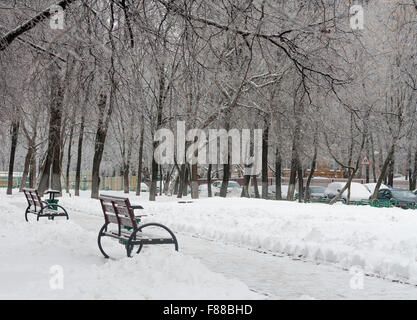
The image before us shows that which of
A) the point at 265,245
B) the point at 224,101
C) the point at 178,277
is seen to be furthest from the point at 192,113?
the point at 178,277

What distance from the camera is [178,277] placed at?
288 inches

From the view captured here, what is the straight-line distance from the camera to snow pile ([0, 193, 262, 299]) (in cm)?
650

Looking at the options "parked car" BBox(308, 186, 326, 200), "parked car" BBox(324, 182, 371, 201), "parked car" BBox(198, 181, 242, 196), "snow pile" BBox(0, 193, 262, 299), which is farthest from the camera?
"parked car" BBox(198, 181, 242, 196)

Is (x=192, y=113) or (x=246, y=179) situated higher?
(x=192, y=113)

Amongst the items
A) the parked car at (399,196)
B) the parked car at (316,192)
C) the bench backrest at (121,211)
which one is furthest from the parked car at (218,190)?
the bench backrest at (121,211)

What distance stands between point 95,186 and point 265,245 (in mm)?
22465

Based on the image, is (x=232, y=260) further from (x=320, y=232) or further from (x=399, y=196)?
(x=399, y=196)

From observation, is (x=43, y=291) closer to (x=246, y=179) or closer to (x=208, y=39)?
(x=208, y=39)

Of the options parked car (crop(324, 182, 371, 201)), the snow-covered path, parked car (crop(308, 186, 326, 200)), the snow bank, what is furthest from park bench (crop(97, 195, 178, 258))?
parked car (crop(308, 186, 326, 200))

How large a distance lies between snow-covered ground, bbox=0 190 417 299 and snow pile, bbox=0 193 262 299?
0.01 metres

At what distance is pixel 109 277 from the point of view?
7.28m

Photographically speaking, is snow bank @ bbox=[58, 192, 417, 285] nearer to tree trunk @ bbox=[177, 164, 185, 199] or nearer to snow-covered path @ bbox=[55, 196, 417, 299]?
snow-covered path @ bbox=[55, 196, 417, 299]

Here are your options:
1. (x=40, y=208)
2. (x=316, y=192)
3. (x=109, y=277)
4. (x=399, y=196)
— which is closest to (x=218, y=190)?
(x=316, y=192)
